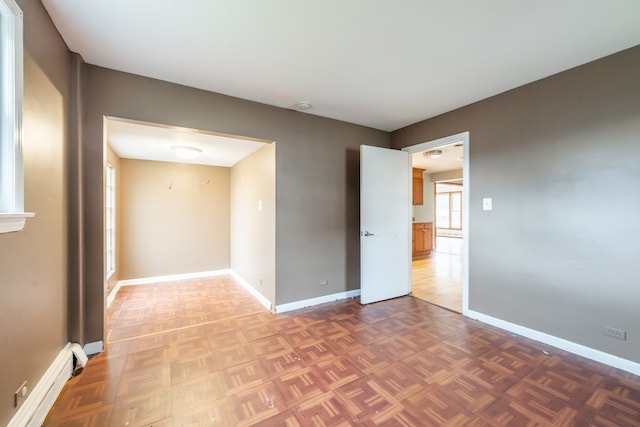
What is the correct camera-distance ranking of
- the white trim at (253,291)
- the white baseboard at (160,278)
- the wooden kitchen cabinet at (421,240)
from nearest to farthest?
1. the white trim at (253,291)
2. the white baseboard at (160,278)
3. the wooden kitchen cabinet at (421,240)

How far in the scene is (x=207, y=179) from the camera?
505 cm

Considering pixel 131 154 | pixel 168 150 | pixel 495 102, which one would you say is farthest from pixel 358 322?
pixel 131 154

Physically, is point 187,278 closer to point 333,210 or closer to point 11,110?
point 333,210

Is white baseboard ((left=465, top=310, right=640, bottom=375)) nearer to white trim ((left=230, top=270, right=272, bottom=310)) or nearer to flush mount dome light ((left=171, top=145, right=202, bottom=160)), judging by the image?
white trim ((left=230, top=270, right=272, bottom=310))

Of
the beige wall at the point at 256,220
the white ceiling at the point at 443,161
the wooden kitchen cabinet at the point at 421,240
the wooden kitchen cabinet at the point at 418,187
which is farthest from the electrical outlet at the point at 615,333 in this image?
the wooden kitchen cabinet at the point at 418,187

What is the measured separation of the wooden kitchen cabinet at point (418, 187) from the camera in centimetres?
687

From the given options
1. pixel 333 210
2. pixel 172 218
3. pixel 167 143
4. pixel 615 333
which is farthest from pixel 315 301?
pixel 172 218

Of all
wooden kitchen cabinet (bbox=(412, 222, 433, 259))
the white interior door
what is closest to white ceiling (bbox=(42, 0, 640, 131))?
the white interior door

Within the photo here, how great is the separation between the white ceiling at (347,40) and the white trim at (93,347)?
7.76 feet

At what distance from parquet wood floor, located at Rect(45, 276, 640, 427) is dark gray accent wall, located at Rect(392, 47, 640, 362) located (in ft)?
1.14

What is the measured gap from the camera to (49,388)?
1.57 m

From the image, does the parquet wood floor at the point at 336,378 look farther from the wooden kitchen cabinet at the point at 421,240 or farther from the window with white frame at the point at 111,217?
the wooden kitchen cabinet at the point at 421,240

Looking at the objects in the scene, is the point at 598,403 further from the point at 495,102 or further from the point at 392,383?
the point at 495,102

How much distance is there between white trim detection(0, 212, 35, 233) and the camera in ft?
3.71
